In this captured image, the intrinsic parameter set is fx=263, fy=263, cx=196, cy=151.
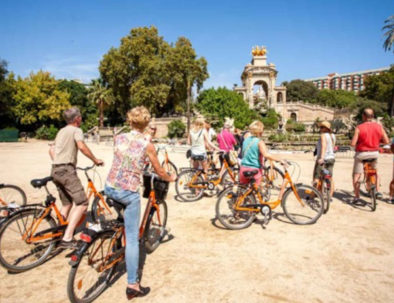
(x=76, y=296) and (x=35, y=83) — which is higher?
(x=35, y=83)

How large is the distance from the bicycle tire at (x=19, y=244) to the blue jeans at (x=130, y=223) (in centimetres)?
156

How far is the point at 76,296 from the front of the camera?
2742mm

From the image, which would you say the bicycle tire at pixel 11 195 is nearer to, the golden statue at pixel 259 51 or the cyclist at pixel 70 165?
the cyclist at pixel 70 165

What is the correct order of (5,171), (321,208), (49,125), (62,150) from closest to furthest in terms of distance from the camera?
(62,150), (321,208), (5,171), (49,125)

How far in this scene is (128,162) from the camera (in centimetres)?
280

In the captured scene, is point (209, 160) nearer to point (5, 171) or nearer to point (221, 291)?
point (221, 291)

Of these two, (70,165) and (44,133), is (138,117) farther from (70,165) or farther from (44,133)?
(44,133)

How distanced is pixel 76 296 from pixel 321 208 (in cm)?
438

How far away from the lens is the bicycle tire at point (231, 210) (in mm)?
4781

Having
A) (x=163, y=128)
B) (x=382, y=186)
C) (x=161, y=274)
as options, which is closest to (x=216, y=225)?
(x=161, y=274)

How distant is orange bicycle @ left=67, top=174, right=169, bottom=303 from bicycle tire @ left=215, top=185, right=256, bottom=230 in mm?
1596

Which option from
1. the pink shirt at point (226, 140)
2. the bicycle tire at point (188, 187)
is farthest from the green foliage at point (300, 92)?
the bicycle tire at point (188, 187)

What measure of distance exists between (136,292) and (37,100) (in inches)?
1758

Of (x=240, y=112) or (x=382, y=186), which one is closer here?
(x=382, y=186)
